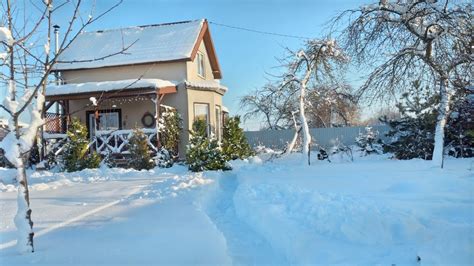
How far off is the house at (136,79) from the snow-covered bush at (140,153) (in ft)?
4.23

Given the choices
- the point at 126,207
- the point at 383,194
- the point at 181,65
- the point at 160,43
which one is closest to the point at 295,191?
the point at 383,194

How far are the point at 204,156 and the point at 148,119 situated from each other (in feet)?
17.2

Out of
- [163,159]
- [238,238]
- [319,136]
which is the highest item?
[319,136]

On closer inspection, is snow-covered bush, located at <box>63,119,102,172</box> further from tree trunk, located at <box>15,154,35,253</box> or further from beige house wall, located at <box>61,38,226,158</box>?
tree trunk, located at <box>15,154,35,253</box>

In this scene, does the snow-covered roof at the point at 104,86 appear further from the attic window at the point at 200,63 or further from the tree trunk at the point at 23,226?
the tree trunk at the point at 23,226

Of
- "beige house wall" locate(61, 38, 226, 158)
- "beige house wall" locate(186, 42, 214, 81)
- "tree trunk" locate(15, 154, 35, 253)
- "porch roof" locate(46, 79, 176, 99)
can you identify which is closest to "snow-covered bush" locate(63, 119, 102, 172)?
"porch roof" locate(46, 79, 176, 99)

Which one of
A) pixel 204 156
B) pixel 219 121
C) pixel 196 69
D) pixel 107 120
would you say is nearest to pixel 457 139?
pixel 204 156

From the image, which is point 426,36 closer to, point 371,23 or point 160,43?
point 371,23

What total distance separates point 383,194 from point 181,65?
12.1 metres

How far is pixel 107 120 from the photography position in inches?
704

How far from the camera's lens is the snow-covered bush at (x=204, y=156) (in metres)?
12.7

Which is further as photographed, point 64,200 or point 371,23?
point 371,23

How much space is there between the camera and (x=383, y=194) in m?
7.04

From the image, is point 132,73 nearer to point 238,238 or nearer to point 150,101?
point 150,101
